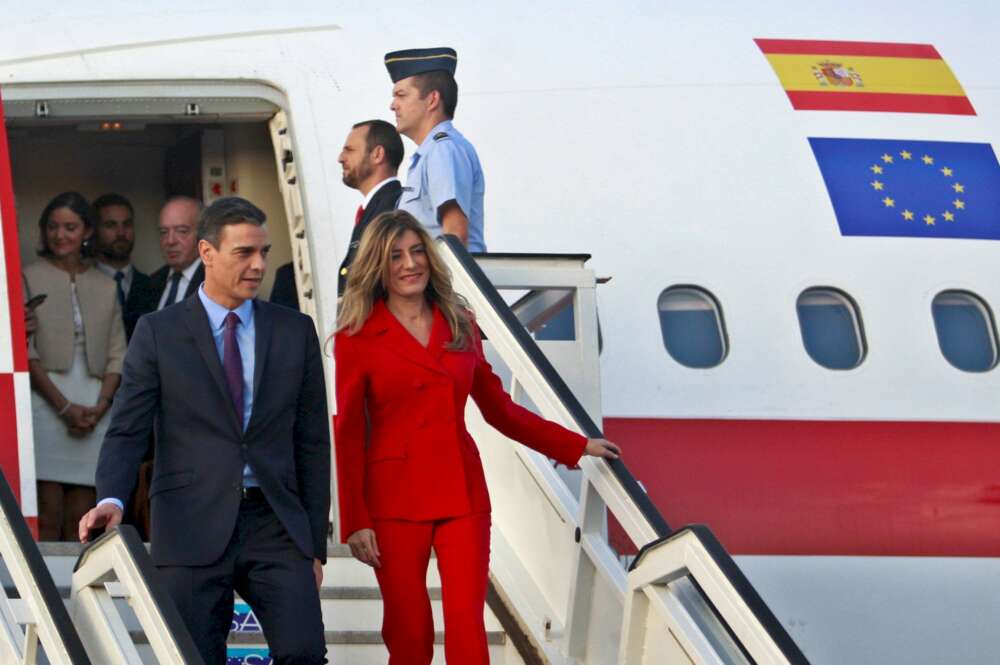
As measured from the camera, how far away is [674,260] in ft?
26.3

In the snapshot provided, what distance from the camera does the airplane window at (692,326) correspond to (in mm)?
7922

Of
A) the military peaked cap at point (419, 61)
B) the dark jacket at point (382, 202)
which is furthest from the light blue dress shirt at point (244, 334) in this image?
the military peaked cap at point (419, 61)

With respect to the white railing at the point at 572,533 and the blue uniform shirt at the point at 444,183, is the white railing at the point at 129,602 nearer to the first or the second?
the white railing at the point at 572,533

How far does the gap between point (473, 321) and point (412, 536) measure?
772mm

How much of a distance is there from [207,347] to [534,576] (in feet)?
6.28

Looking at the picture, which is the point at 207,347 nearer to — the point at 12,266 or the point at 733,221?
the point at 12,266

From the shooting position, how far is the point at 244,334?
4.93 metres

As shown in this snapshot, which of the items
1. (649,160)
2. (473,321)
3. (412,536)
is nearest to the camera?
(412,536)

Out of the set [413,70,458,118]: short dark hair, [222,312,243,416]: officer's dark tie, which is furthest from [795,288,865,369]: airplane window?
[222,312,243,416]: officer's dark tie

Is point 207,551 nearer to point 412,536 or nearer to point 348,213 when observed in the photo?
point 412,536

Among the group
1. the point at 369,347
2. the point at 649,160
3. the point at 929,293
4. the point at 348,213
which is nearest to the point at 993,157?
the point at 929,293

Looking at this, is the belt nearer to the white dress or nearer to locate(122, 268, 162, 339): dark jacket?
the white dress

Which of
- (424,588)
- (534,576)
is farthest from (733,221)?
(424,588)

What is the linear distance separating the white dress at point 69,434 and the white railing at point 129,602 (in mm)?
3418
